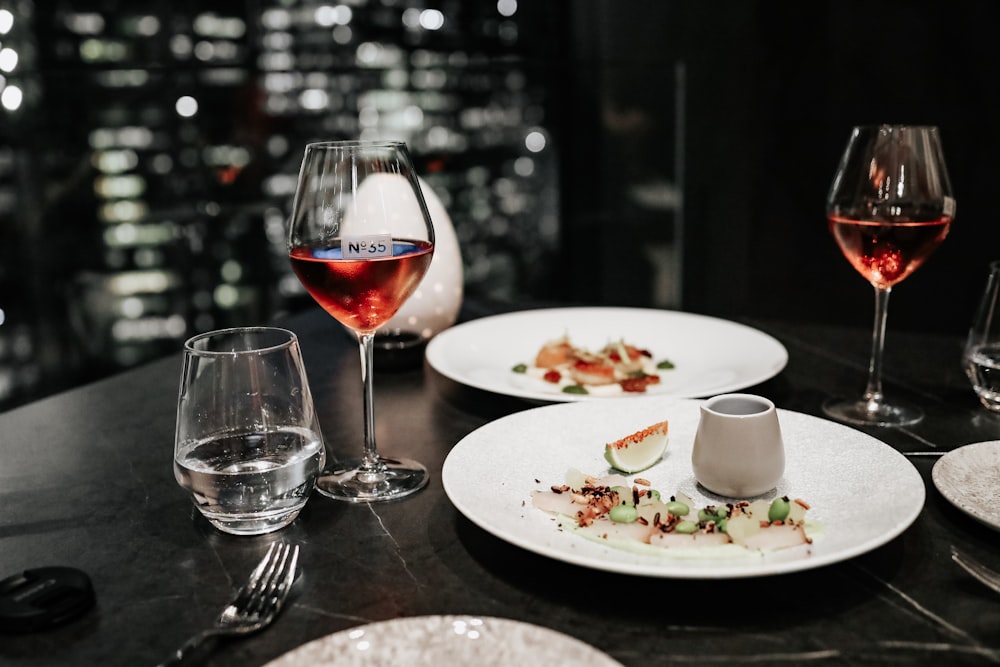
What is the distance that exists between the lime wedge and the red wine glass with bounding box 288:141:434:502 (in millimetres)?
229

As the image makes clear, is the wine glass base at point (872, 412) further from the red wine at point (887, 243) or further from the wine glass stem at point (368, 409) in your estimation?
the wine glass stem at point (368, 409)

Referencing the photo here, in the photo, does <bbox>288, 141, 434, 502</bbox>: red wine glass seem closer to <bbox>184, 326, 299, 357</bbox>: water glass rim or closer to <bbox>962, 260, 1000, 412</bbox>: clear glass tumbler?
<bbox>184, 326, 299, 357</bbox>: water glass rim

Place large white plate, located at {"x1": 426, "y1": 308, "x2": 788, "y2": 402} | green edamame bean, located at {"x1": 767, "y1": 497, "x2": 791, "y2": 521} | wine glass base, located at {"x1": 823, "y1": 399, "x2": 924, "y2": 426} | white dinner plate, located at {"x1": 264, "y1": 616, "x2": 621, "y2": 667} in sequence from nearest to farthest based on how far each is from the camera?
white dinner plate, located at {"x1": 264, "y1": 616, "x2": 621, "y2": 667} → green edamame bean, located at {"x1": 767, "y1": 497, "x2": 791, "y2": 521} → wine glass base, located at {"x1": 823, "y1": 399, "x2": 924, "y2": 426} → large white plate, located at {"x1": 426, "y1": 308, "x2": 788, "y2": 402}

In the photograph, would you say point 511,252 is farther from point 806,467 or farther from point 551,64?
point 806,467

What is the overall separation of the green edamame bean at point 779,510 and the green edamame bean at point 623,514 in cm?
13

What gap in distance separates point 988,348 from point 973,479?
0.40m

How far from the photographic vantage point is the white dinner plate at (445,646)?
0.67 meters

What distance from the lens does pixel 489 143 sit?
4.67 meters

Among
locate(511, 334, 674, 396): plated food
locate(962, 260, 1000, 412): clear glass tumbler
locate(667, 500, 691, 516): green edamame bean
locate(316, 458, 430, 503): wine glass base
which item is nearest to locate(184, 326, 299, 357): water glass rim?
locate(316, 458, 430, 503): wine glass base

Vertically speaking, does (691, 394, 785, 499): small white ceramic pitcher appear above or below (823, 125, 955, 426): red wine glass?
below

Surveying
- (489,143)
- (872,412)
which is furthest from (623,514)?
(489,143)

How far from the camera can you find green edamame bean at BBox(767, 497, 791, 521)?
0.90m

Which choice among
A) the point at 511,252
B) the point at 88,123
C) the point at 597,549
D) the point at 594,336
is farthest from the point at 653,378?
the point at 511,252

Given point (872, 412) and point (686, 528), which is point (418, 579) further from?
point (872, 412)
